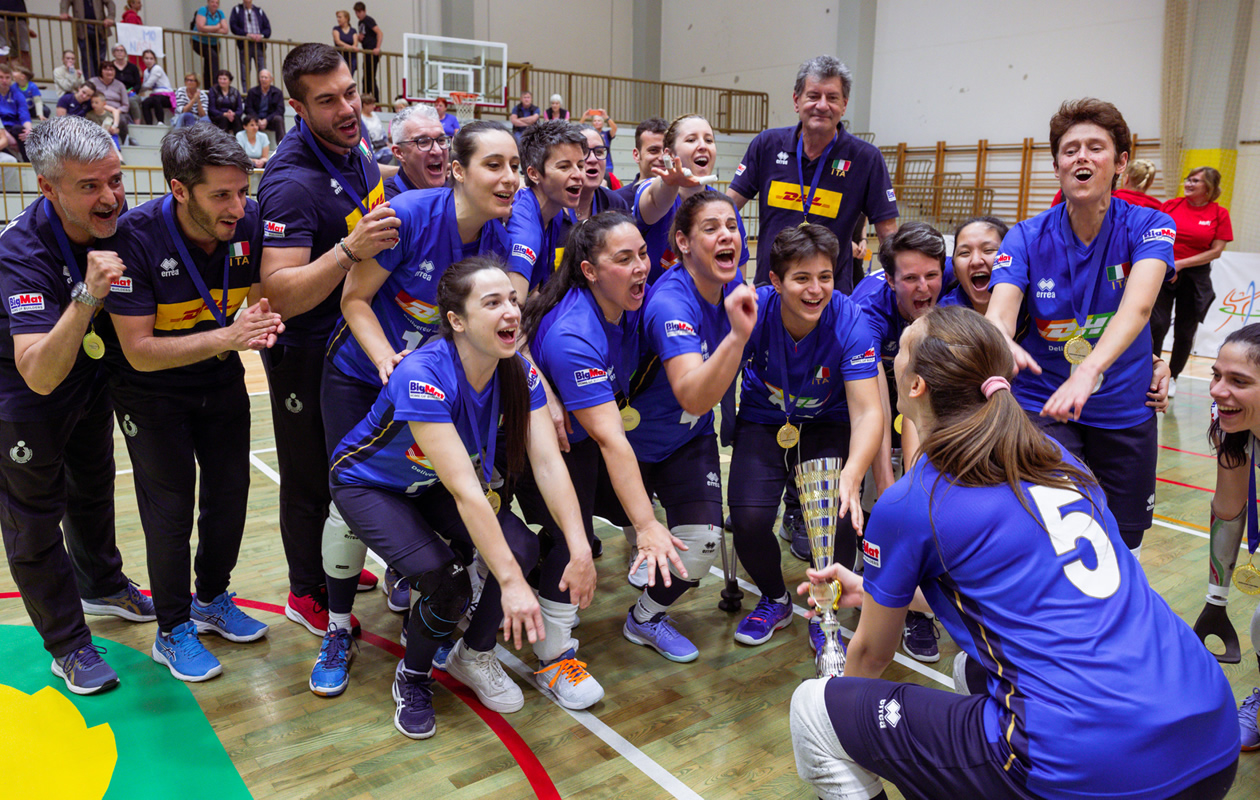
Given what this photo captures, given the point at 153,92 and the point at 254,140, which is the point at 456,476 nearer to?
the point at 254,140

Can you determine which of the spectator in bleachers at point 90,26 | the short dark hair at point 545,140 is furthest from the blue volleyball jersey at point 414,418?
the spectator in bleachers at point 90,26

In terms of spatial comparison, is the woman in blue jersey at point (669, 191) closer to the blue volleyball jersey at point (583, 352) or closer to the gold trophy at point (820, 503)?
the blue volleyball jersey at point (583, 352)

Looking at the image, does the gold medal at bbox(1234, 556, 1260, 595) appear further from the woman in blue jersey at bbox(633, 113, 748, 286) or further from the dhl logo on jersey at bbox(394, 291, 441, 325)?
the dhl logo on jersey at bbox(394, 291, 441, 325)

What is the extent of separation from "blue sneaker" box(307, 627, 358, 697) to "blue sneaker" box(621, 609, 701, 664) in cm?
104

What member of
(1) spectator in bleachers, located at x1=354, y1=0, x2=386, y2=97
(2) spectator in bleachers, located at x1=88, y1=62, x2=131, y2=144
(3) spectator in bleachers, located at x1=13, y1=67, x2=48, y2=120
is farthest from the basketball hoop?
(3) spectator in bleachers, located at x1=13, y1=67, x2=48, y2=120

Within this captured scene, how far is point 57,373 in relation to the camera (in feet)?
8.45

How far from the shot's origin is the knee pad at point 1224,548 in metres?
2.90

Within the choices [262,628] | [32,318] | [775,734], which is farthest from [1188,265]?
[32,318]

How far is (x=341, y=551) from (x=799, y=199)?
9.09ft

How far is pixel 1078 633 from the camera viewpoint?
1611 mm

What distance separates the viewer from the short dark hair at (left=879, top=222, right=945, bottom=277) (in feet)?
11.1

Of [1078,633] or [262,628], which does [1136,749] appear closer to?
[1078,633]

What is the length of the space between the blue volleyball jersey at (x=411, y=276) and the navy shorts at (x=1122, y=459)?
2.17 metres

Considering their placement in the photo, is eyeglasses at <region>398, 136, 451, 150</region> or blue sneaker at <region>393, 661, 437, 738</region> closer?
blue sneaker at <region>393, 661, 437, 738</region>
